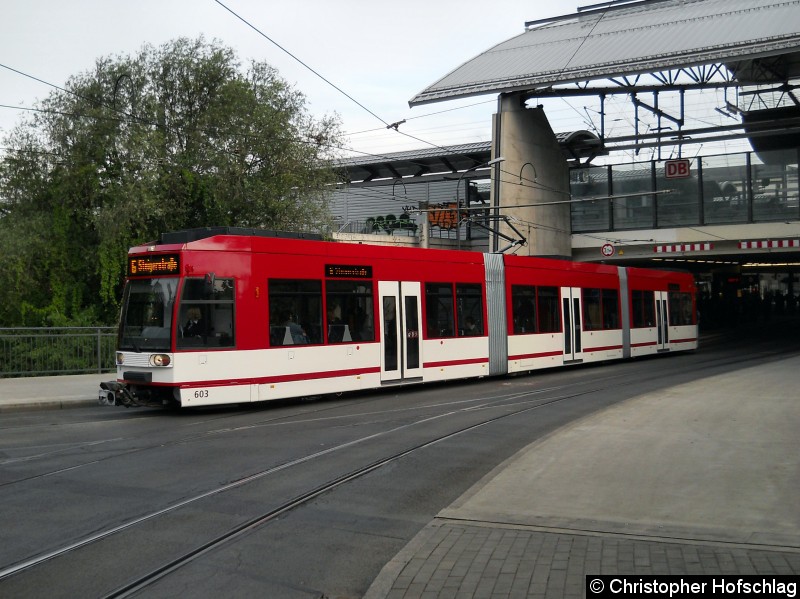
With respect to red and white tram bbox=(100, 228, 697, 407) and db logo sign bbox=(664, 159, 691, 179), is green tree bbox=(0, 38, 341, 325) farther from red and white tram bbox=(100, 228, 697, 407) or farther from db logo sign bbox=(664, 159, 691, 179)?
db logo sign bbox=(664, 159, 691, 179)

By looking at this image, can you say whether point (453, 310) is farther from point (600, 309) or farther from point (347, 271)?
point (600, 309)

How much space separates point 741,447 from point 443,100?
3044cm

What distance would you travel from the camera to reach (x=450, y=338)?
806 inches

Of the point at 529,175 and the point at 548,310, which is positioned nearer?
the point at 548,310

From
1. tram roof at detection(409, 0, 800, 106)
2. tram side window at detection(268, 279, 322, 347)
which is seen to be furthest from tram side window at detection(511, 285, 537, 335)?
tram roof at detection(409, 0, 800, 106)

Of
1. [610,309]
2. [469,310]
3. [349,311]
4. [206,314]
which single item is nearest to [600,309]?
[610,309]

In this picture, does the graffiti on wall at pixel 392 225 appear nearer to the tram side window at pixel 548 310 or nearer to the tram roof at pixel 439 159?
the tram roof at pixel 439 159

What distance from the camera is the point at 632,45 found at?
37.8m

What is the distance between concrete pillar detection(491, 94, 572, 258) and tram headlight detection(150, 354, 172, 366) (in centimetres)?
2456

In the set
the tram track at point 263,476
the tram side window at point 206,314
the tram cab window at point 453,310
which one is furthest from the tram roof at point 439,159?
the tram track at point 263,476

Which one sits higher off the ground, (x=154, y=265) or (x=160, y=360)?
(x=154, y=265)

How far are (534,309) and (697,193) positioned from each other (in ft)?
71.1

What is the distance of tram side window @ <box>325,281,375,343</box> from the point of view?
17.2 metres

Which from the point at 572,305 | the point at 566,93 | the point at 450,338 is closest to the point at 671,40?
the point at 566,93
